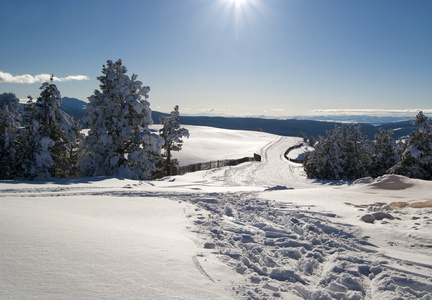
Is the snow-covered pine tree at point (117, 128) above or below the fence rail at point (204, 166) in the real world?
above

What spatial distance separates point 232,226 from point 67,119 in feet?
60.2

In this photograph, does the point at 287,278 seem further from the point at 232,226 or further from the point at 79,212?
the point at 79,212

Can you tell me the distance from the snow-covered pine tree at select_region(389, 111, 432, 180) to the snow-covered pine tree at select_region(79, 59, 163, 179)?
2348cm

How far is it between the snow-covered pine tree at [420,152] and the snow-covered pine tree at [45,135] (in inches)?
1182

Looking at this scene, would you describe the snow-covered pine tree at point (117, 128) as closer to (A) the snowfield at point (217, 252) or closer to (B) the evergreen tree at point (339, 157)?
(A) the snowfield at point (217, 252)

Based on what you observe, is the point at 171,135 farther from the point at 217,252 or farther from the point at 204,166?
the point at 217,252

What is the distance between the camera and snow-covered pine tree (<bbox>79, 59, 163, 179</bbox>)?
20.0 meters

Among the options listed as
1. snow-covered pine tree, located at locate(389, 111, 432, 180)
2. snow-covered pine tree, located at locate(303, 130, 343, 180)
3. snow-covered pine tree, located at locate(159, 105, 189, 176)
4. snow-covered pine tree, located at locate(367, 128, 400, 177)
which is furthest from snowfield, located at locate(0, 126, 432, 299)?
snow-covered pine tree, located at locate(367, 128, 400, 177)

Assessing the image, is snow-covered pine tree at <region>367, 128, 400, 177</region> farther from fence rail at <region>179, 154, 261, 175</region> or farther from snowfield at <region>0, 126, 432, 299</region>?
snowfield at <region>0, 126, 432, 299</region>

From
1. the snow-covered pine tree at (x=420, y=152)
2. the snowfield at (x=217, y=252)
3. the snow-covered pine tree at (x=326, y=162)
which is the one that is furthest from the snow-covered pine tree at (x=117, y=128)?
the snow-covered pine tree at (x=420, y=152)

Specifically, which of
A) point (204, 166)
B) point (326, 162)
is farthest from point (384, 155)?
point (204, 166)

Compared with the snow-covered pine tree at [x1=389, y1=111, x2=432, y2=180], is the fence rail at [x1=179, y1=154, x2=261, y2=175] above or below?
below

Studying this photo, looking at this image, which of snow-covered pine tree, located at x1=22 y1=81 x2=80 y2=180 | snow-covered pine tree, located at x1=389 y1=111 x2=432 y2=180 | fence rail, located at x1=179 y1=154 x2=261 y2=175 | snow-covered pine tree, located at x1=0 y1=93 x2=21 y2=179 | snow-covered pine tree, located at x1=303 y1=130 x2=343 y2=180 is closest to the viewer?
snow-covered pine tree, located at x1=22 y1=81 x2=80 y2=180

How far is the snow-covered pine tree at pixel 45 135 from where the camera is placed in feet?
57.9
